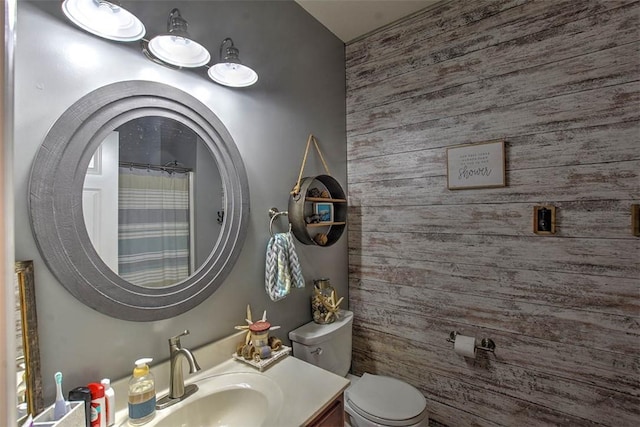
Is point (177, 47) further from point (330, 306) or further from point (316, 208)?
point (330, 306)

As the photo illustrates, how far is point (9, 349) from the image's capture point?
0.36 metres

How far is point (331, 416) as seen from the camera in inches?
41.3

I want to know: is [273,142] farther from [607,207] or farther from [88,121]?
Answer: [607,207]

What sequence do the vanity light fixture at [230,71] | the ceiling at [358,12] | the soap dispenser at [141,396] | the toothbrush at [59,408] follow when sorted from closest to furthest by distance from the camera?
the toothbrush at [59,408] → the soap dispenser at [141,396] → the vanity light fixture at [230,71] → the ceiling at [358,12]

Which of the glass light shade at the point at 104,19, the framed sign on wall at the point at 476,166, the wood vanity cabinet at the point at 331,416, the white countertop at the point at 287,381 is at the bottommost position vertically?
the wood vanity cabinet at the point at 331,416

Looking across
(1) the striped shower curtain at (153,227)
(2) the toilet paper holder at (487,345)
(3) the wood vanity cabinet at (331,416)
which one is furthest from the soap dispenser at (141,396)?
(2) the toilet paper holder at (487,345)

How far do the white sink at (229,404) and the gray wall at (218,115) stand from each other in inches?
7.2

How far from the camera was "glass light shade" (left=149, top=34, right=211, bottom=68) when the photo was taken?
1.00 m

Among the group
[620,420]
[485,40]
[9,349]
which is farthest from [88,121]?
[620,420]

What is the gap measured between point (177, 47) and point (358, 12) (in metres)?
1.21

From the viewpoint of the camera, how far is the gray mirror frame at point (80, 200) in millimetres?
828

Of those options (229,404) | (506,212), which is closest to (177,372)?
(229,404)

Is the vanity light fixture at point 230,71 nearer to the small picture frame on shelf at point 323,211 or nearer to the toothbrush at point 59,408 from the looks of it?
the small picture frame on shelf at point 323,211

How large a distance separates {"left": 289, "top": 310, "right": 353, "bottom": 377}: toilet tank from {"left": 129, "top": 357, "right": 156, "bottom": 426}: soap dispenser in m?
0.74
